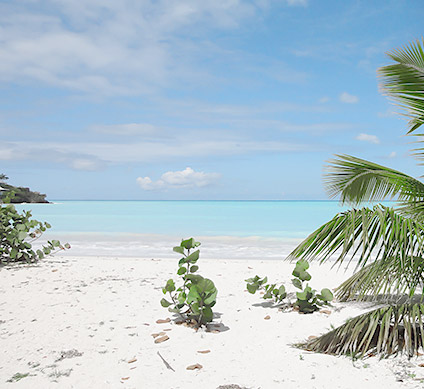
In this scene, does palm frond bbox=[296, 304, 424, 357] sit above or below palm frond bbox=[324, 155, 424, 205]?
below

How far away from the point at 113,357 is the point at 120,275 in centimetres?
315

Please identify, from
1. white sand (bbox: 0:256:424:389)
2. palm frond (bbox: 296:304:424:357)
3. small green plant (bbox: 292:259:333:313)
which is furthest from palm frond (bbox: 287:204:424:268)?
small green plant (bbox: 292:259:333:313)

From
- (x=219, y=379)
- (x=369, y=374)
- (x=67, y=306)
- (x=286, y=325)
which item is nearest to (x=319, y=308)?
(x=286, y=325)

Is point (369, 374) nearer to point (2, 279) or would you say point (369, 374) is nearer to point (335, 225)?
point (335, 225)

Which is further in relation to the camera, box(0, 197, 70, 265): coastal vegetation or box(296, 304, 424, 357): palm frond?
box(0, 197, 70, 265): coastal vegetation

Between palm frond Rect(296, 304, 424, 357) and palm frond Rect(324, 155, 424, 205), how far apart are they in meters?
1.09

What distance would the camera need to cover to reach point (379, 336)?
116 inches

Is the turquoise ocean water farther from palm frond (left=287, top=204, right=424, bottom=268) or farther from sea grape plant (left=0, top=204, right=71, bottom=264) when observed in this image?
sea grape plant (left=0, top=204, right=71, bottom=264)

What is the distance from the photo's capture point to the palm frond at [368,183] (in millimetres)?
3529

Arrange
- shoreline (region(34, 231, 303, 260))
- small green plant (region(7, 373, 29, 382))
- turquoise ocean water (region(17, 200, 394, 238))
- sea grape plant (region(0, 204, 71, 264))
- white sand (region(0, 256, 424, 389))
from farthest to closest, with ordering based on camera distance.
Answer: turquoise ocean water (region(17, 200, 394, 238))
shoreline (region(34, 231, 303, 260))
sea grape plant (region(0, 204, 71, 264))
small green plant (region(7, 373, 29, 382))
white sand (region(0, 256, 424, 389))

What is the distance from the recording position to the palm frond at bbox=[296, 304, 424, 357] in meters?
2.93

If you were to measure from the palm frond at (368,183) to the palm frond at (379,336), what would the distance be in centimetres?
109

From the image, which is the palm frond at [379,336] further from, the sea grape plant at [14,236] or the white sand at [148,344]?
the sea grape plant at [14,236]

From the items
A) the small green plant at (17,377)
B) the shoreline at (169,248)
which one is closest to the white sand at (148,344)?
the small green plant at (17,377)
